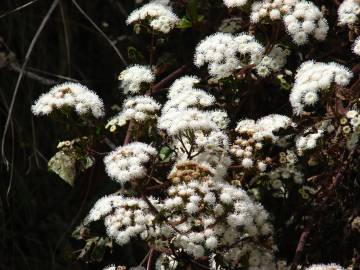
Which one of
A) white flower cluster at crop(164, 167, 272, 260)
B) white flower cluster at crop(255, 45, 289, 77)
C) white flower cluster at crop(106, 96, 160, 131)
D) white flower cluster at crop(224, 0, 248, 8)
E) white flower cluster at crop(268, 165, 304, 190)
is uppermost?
white flower cluster at crop(224, 0, 248, 8)

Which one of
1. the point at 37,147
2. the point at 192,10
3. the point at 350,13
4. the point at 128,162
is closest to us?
the point at 128,162

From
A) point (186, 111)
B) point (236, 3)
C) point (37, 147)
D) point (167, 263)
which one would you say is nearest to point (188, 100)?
point (186, 111)

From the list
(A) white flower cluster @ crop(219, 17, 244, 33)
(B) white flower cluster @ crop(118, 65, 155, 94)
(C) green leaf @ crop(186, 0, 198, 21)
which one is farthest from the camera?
(A) white flower cluster @ crop(219, 17, 244, 33)

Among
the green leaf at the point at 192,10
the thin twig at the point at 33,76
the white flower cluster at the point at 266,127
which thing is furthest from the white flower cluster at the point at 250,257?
the thin twig at the point at 33,76

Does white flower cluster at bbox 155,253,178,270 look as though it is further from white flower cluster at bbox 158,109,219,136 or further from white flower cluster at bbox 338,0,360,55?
white flower cluster at bbox 338,0,360,55

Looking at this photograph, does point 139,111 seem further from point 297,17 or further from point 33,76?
point 33,76

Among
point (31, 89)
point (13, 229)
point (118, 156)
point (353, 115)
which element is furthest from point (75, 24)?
point (353, 115)

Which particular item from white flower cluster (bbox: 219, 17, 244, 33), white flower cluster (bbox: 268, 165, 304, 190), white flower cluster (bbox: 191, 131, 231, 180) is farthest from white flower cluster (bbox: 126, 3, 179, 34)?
white flower cluster (bbox: 268, 165, 304, 190)
